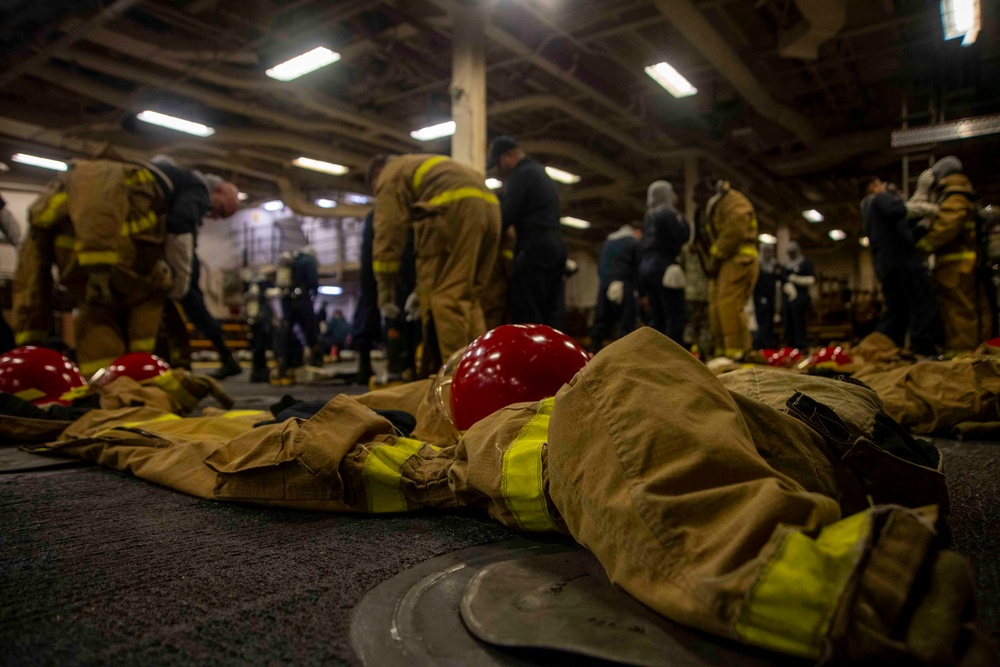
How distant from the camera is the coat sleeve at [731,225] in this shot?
19.7 feet

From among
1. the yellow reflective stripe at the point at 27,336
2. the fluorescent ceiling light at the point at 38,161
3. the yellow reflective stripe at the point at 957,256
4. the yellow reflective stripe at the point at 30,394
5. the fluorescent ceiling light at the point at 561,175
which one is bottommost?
the yellow reflective stripe at the point at 30,394

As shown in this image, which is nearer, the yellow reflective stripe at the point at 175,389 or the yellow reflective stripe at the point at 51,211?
the yellow reflective stripe at the point at 175,389

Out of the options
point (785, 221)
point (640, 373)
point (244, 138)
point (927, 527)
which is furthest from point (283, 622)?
point (785, 221)

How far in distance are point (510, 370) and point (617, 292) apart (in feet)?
20.1

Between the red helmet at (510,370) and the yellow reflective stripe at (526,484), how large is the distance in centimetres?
60

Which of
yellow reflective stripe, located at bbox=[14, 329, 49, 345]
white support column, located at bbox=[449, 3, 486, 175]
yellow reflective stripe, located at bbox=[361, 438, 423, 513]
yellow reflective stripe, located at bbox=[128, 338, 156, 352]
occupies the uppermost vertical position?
white support column, located at bbox=[449, 3, 486, 175]

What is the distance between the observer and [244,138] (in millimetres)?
12367

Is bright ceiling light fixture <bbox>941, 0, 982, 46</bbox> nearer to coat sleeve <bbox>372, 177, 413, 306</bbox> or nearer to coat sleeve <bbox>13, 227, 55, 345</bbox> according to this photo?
coat sleeve <bbox>372, 177, 413, 306</bbox>

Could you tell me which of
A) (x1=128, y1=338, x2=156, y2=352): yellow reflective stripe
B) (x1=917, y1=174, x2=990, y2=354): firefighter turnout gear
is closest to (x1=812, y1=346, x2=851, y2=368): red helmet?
(x1=917, y1=174, x2=990, y2=354): firefighter turnout gear

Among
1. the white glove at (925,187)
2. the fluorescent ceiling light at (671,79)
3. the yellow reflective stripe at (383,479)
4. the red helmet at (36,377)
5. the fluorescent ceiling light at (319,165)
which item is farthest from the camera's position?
the fluorescent ceiling light at (319,165)

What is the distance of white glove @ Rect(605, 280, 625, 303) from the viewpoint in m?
7.92

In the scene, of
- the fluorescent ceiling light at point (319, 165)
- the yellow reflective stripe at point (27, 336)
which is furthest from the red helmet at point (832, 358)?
the fluorescent ceiling light at point (319, 165)

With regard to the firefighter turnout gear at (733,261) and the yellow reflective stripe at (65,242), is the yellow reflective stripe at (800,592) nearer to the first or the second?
the yellow reflective stripe at (65,242)

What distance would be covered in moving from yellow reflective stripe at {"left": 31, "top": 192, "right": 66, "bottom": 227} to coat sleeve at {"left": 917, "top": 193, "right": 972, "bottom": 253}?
6.88 metres
